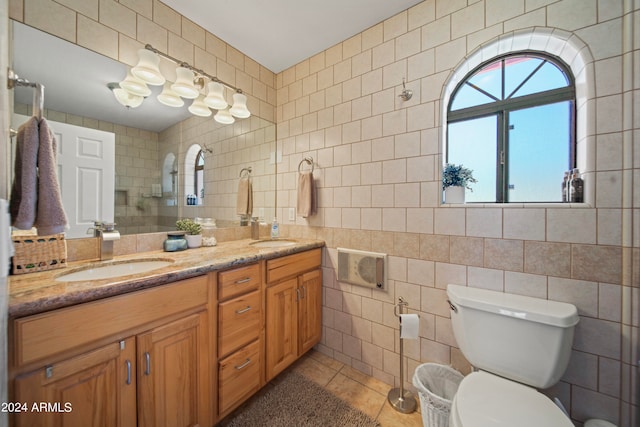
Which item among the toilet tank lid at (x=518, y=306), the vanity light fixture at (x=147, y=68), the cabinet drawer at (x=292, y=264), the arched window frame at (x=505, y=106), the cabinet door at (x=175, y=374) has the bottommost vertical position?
the cabinet door at (x=175, y=374)

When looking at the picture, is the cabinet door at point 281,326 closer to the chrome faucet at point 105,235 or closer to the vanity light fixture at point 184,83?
the chrome faucet at point 105,235

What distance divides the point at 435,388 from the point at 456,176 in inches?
49.3

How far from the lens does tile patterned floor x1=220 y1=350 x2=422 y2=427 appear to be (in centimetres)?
135

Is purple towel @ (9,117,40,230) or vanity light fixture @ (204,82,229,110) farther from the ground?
vanity light fixture @ (204,82,229,110)

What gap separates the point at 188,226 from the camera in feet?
→ 5.27

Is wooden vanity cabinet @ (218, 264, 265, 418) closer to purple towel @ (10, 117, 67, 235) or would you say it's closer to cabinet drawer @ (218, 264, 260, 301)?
cabinet drawer @ (218, 264, 260, 301)

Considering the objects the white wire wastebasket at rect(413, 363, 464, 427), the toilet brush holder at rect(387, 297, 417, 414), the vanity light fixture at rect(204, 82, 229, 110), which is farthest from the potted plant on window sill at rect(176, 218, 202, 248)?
the white wire wastebasket at rect(413, 363, 464, 427)

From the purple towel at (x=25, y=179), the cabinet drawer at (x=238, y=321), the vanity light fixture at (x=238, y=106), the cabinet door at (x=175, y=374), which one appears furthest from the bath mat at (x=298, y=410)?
the vanity light fixture at (x=238, y=106)

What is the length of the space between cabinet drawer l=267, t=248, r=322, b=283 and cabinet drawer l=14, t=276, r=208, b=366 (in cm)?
48

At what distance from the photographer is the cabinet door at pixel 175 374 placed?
36.8 inches

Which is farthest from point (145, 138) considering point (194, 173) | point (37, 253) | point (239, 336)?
point (239, 336)

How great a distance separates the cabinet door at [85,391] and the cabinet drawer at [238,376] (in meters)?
0.38

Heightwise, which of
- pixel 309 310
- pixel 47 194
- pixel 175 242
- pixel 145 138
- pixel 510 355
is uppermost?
pixel 145 138

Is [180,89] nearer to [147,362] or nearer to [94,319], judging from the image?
[94,319]
